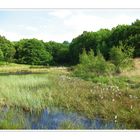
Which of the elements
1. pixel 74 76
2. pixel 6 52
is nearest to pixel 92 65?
pixel 74 76

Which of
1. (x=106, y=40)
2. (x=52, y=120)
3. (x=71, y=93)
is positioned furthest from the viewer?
(x=71, y=93)

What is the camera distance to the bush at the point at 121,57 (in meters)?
9.30

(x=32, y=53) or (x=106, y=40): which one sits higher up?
(x=106, y=40)

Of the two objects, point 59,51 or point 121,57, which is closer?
point 121,57

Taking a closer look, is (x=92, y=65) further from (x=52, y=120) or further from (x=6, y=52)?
(x=6, y=52)

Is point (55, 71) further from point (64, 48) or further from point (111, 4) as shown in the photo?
point (111, 4)

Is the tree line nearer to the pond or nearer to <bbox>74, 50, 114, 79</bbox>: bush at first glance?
<bbox>74, 50, 114, 79</bbox>: bush

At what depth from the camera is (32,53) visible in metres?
9.54

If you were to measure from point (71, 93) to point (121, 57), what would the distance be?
100 cm

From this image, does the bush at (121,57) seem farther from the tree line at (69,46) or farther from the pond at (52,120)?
the pond at (52,120)

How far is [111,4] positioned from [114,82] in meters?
1.31

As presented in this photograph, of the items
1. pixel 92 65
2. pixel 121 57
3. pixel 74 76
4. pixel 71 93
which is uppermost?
pixel 121 57

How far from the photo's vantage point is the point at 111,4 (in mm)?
8828

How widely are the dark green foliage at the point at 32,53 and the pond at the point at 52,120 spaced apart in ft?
2.62
